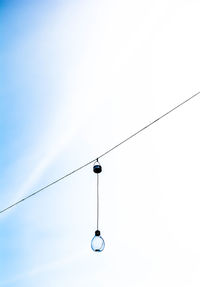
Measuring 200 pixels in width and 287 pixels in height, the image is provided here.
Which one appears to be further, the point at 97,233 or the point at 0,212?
the point at 0,212

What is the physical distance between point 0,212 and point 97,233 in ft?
7.40

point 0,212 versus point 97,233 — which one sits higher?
point 0,212

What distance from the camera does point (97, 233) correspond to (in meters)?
4.54

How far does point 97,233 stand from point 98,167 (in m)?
0.93

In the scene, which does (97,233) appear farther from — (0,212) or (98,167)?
(0,212)

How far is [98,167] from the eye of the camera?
4473 mm

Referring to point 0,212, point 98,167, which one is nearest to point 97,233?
point 98,167

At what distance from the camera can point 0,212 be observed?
5.91 metres

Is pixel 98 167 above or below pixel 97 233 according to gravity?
above

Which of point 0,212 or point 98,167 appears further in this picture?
point 0,212
